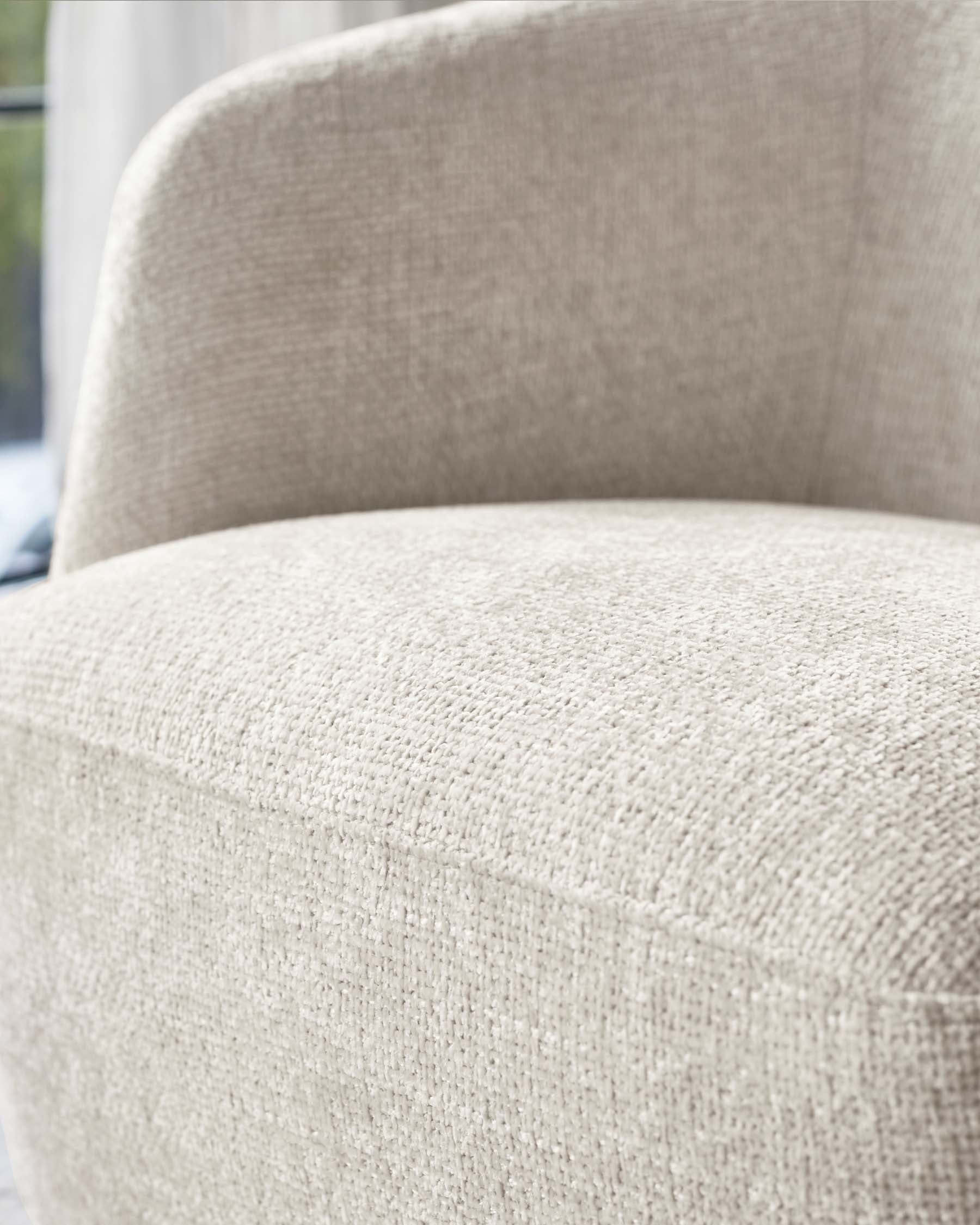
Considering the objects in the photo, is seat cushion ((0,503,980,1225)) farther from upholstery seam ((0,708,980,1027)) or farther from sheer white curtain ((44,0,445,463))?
sheer white curtain ((44,0,445,463))

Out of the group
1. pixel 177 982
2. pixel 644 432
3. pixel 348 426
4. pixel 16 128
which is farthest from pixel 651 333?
pixel 16 128

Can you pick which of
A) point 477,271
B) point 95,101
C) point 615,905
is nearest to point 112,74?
point 95,101

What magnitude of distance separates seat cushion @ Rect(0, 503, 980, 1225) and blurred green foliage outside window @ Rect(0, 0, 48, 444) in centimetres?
215

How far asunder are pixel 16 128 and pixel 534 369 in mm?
2075

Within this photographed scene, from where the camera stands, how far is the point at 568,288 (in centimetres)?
102

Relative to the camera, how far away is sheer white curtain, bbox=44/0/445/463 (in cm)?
218

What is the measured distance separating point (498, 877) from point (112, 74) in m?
1.94

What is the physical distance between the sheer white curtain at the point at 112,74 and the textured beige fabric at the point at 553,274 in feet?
4.07

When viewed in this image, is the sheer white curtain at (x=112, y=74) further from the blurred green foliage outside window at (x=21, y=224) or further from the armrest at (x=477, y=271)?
the armrest at (x=477, y=271)

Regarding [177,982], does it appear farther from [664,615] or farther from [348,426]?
[348,426]

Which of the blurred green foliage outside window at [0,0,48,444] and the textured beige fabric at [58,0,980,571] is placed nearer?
the textured beige fabric at [58,0,980,571]

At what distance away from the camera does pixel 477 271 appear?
999mm

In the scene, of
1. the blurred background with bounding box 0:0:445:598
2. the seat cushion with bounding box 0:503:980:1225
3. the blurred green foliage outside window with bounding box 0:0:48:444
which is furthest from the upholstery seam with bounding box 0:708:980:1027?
the blurred green foliage outside window with bounding box 0:0:48:444

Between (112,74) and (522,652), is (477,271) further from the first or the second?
(112,74)
